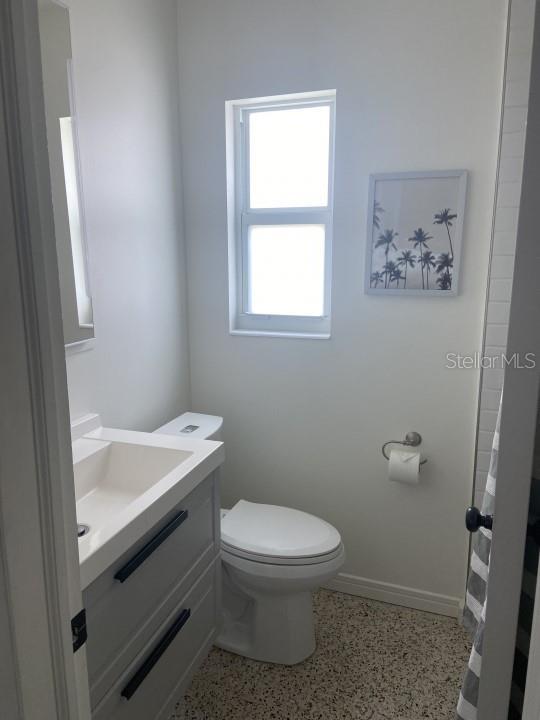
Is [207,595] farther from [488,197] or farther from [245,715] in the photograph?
[488,197]

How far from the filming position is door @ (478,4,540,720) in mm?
796

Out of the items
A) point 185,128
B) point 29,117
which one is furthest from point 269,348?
point 29,117

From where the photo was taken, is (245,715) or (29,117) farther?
(245,715)

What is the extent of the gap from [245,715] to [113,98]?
7.16ft

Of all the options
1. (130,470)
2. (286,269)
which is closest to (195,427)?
(130,470)

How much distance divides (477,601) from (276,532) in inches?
29.8

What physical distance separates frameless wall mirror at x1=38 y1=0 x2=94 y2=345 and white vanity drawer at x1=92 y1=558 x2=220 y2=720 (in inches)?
36.5

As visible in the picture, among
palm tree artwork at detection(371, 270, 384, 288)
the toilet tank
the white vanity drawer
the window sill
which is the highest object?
palm tree artwork at detection(371, 270, 384, 288)

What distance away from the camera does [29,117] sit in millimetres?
612

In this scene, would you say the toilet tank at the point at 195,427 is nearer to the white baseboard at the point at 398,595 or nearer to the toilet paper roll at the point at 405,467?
the toilet paper roll at the point at 405,467

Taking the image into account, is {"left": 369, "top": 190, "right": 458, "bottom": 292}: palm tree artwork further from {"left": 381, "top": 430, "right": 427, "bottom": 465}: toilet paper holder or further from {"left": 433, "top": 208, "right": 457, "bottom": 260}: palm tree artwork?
{"left": 381, "top": 430, "right": 427, "bottom": 465}: toilet paper holder

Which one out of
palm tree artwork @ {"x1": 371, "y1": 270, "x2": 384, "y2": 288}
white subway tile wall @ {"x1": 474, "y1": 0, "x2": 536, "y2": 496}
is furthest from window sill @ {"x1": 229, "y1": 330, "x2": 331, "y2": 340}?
white subway tile wall @ {"x1": 474, "y1": 0, "x2": 536, "y2": 496}

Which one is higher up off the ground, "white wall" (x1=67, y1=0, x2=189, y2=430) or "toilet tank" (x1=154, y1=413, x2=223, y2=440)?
"white wall" (x1=67, y1=0, x2=189, y2=430)

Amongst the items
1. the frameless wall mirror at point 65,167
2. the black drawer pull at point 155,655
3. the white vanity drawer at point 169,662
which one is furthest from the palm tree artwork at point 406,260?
the black drawer pull at point 155,655
